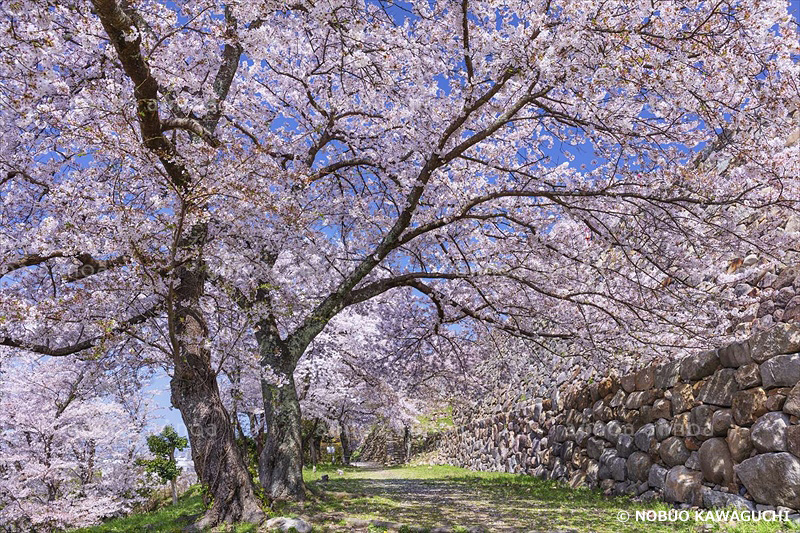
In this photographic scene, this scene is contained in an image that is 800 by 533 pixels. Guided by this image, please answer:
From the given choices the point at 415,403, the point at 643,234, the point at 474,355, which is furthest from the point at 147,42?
the point at 415,403

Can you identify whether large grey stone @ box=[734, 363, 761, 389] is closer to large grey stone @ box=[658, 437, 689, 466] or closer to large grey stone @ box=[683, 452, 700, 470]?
large grey stone @ box=[683, 452, 700, 470]

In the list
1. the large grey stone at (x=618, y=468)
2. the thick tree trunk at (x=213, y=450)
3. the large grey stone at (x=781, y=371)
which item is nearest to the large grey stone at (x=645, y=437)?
the large grey stone at (x=618, y=468)

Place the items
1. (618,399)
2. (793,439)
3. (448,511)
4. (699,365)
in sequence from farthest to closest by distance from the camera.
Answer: (618,399) → (448,511) → (699,365) → (793,439)

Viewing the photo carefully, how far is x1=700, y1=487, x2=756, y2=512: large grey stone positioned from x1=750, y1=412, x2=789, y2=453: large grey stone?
2.10 ft

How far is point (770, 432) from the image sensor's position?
223 inches

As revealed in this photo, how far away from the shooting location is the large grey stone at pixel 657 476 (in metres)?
7.51

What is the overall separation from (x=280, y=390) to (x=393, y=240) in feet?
10.1

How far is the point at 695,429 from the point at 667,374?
99cm

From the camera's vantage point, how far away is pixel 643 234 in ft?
24.2

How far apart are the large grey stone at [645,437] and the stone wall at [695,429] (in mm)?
16

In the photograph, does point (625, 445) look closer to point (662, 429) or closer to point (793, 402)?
point (662, 429)

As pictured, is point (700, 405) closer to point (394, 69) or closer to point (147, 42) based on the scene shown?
point (394, 69)

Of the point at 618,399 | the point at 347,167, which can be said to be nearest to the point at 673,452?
the point at 618,399

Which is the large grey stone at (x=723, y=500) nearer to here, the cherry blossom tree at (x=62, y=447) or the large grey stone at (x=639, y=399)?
the large grey stone at (x=639, y=399)
